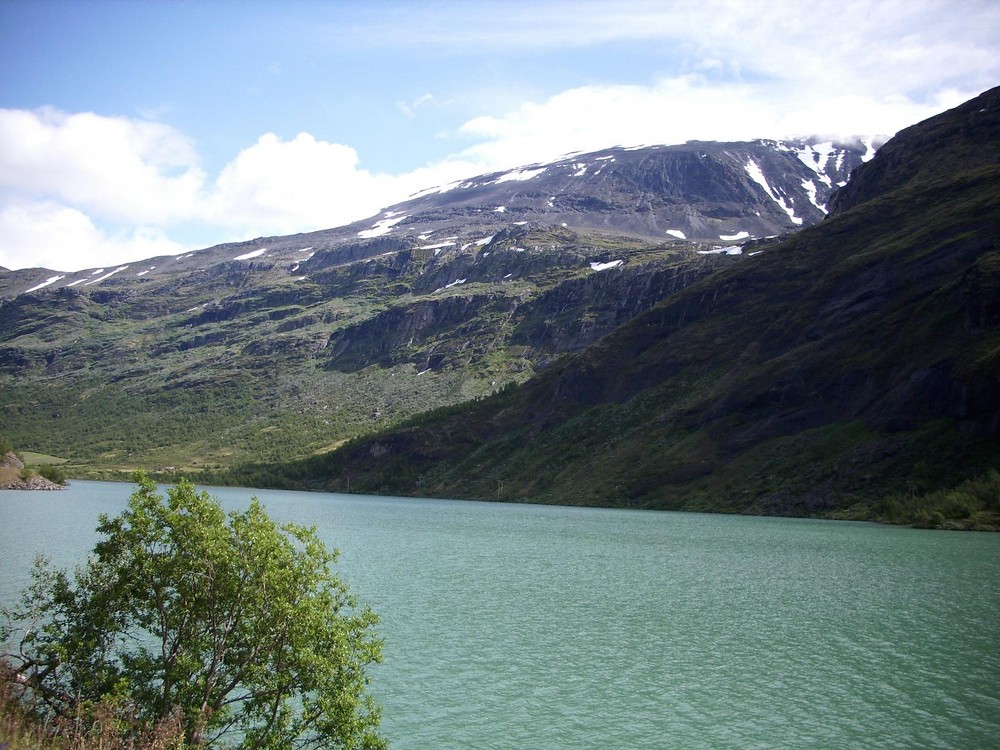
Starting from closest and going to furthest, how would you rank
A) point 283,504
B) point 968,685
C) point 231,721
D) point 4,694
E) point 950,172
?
point 4,694 < point 231,721 < point 968,685 < point 283,504 < point 950,172

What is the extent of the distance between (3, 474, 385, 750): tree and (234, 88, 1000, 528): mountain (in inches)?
3709

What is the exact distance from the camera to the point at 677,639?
41344 millimetres

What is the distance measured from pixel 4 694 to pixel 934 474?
11441 centimetres

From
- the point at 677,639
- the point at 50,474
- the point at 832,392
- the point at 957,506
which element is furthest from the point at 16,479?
the point at 957,506

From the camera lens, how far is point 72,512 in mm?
107188

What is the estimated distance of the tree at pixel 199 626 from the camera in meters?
20.7

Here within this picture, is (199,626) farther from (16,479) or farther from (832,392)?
(16,479)

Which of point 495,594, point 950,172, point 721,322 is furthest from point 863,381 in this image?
point 495,594

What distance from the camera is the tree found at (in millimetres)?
20719

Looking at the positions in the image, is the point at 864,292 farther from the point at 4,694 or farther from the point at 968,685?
the point at 4,694

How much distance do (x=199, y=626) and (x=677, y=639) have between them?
1090 inches

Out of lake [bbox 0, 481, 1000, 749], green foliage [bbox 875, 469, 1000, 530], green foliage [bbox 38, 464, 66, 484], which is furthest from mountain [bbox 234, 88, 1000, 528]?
green foliage [bbox 38, 464, 66, 484]

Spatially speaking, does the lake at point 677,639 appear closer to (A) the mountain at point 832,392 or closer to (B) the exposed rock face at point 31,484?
(A) the mountain at point 832,392

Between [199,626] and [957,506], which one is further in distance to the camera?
[957,506]
